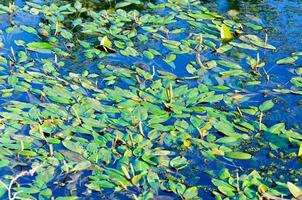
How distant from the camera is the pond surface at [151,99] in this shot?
7.97 feet

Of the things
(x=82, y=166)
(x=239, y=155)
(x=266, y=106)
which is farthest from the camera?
(x=266, y=106)

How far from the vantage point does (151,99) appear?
2.98 metres

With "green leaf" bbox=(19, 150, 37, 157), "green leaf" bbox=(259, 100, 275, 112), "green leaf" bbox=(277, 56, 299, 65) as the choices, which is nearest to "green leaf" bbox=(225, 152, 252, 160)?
"green leaf" bbox=(259, 100, 275, 112)

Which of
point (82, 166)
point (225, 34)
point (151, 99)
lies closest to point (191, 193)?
point (82, 166)

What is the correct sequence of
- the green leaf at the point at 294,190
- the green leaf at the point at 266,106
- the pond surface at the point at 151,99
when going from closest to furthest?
the green leaf at the point at 294,190 < the pond surface at the point at 151,99 < the green leaf at the point at 266,106

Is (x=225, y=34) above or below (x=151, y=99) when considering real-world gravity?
above

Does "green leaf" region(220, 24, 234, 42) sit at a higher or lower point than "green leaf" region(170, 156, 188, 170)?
higher

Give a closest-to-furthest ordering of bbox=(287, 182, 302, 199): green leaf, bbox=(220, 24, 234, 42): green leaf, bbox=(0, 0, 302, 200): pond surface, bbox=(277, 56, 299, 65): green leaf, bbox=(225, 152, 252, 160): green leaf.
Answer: bbox=(287, 182, 302, 199): green leaf
bbox=(0, 0, 302, 200): pond surface
bbox=(225, 152, 252, 160): green leaf
bbox=(277, 56, 299, 65): green leaf
bbox=(220, 24, 234, 42): green leaf

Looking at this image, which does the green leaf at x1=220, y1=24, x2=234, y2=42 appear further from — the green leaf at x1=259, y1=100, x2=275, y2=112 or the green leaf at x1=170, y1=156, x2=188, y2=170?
the green leaf at x1=170, y1=156, x2=188, y2=170

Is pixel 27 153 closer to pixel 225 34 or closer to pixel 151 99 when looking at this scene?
pixel 151 99

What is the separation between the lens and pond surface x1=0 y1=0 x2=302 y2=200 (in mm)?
2430

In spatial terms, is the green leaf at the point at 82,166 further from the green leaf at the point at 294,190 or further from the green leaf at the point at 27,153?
the green leaf at the point at 294,190

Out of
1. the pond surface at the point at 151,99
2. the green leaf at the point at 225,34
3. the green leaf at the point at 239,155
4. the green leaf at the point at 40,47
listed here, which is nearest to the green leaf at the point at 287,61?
the pond surface at the point at 151,99

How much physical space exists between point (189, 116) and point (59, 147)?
0.71 meters
